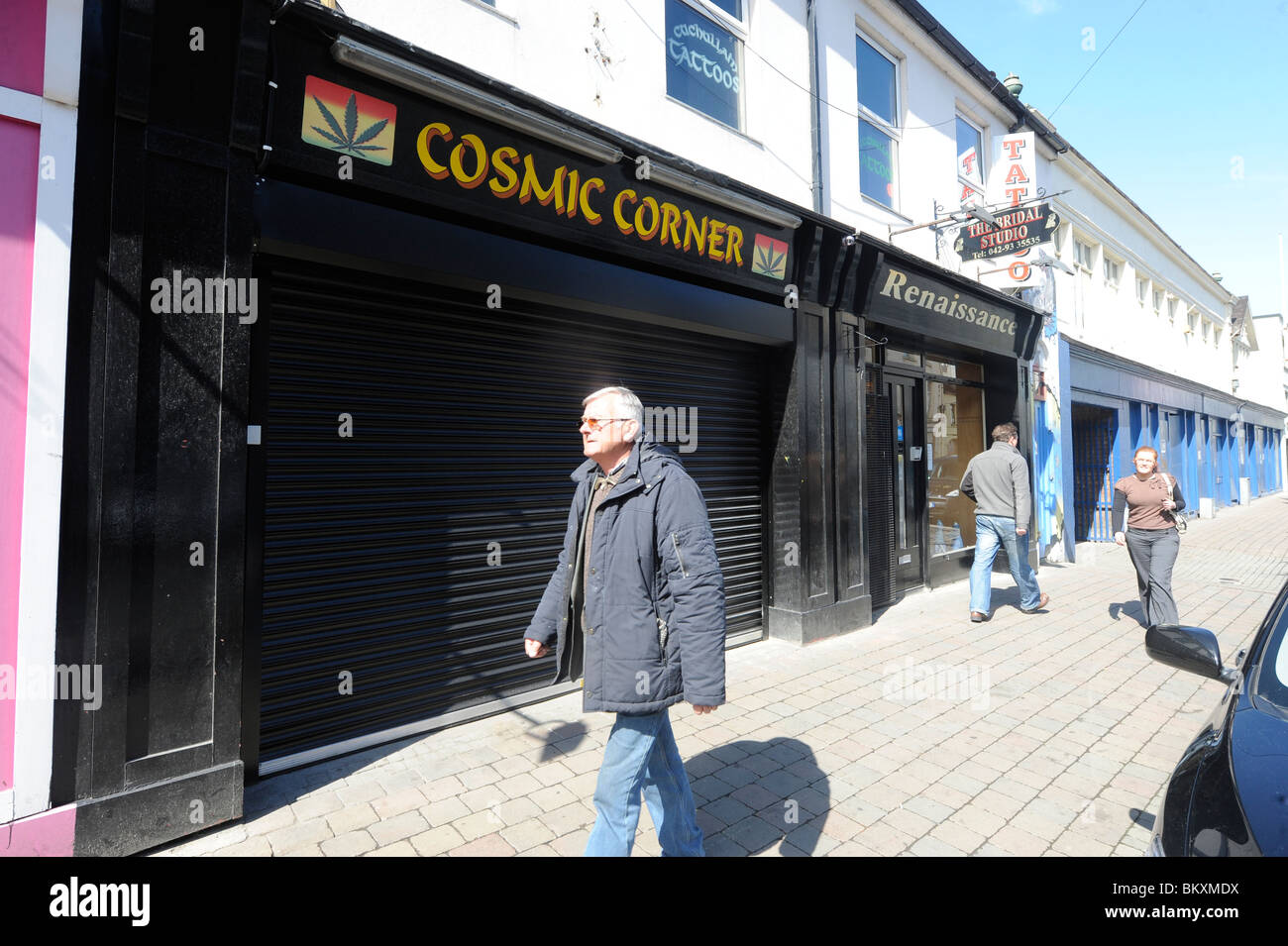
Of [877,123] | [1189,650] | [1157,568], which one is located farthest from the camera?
[877,123]

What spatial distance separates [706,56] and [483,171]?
3293 mm

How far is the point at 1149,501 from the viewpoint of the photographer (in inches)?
253

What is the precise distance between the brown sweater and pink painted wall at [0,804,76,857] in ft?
26.7

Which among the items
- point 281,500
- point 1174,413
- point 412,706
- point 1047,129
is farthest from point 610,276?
point 1174,413

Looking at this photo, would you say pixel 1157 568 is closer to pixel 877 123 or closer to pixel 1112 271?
pixel 877 123

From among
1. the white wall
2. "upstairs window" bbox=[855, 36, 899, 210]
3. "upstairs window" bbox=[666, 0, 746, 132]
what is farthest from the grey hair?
"upstairs window" bbox=[855, 36, 899, 210]

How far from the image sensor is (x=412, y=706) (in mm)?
4219

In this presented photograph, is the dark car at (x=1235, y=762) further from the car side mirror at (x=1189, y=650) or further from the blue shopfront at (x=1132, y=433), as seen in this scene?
the blue shopfront at (x=1132, y=433)

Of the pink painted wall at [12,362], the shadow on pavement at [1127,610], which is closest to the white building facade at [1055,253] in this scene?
the shadow on pavement at [1127,610]

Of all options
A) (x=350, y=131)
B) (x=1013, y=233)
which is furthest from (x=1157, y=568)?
(x=350, y=131)

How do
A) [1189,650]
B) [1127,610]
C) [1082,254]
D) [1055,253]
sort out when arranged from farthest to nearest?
[1082,254]
[1055,253]
[1127,610]
[1189,650]

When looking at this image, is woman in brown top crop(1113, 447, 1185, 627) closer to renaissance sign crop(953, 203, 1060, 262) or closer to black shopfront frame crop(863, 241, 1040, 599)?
black shopfront frame crop(863, 241, 1040, 599)

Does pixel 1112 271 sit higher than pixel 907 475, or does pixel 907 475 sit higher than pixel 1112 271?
pixel 1112 271

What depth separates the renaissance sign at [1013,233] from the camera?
8.30 metres
